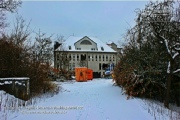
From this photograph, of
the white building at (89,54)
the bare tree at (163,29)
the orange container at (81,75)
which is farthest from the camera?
the white building at (89,54)

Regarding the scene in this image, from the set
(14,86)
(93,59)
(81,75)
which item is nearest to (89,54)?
(93,59)

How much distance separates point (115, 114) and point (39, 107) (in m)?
2.85

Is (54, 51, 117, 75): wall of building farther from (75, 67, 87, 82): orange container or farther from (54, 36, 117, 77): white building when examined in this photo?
(75, 67, 87, 82): orange container

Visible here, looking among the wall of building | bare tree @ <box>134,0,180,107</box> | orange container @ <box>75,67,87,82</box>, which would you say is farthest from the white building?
bare tree @ <box>134,0,180,107</box>

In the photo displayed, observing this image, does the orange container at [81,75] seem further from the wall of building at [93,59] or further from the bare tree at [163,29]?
the wall of building at [93,59]

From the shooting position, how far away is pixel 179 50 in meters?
9.13

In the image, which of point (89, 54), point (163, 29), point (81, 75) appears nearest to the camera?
point (163, 29)

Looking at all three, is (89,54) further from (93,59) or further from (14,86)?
(14,86)

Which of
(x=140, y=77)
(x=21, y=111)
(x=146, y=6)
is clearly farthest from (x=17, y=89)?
(x=146, y=6)

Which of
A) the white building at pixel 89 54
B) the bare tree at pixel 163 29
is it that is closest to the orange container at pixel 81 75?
the bare tree at pixel 163 29

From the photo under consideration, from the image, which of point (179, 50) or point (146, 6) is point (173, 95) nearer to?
point (179, 50)

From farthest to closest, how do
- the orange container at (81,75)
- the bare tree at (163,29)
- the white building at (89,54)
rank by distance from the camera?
1. the white building at (89,54)
2. the orange container at (81,75)
3. the bare tree at (163,29)

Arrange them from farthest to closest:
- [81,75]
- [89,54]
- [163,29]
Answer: [89,54] < [81,75] < [163,29]

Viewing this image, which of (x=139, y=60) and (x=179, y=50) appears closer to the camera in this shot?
(x=179, y=50)
